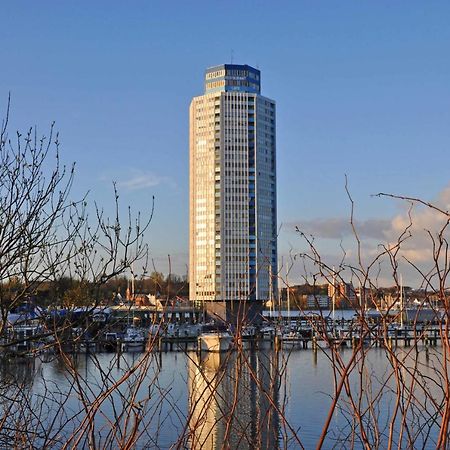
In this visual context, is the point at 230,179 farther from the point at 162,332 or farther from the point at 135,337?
the point at 162,332

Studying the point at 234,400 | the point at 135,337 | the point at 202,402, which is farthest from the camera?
the point at 135,337

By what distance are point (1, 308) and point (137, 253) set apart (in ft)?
4.40

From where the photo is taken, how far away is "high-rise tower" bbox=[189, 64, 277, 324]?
308 ft

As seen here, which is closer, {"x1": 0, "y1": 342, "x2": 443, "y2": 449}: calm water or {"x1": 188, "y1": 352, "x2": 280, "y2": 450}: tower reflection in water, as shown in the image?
{"x1": 188, "y1": 352, "x2": 280, "y2": 450}: tower reflection in water

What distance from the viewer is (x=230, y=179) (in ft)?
309

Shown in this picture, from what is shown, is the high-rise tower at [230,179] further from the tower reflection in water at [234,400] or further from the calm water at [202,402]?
the tower reflection in water at [234,400]

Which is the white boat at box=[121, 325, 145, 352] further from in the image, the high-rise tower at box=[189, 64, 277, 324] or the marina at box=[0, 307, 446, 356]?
the marina at box=[0, 307, 446, 356]

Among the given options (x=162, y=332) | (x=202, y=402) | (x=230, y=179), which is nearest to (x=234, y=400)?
(x=162, y=332)

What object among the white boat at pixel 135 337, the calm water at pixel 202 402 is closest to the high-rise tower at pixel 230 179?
the white boat at pixel 135 337

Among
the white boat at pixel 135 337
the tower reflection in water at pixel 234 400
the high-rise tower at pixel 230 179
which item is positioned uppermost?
the high-rise tower at pixel 230 179

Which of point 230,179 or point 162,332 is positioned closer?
point 162,332

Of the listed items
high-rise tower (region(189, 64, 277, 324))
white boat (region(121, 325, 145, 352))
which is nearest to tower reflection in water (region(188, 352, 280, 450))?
white boat (region(121, 325, 145, 352))

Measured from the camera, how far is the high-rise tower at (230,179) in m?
93.9

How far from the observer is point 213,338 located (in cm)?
6253
